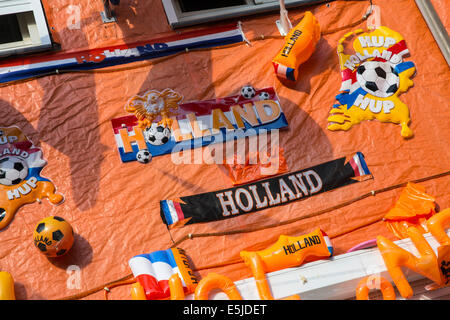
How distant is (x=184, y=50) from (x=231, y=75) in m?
0.60

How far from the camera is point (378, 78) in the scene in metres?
5.14

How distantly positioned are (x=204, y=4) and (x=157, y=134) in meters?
1.92

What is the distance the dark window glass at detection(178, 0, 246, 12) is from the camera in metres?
5.45

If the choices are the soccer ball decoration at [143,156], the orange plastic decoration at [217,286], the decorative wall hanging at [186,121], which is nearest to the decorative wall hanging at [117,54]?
the decorative wall hanging at [186,121]

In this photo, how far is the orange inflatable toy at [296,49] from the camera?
486 cm

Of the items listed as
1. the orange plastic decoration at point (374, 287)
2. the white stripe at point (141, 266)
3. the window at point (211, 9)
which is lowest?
the orange plastic decoration at point (374, 287)

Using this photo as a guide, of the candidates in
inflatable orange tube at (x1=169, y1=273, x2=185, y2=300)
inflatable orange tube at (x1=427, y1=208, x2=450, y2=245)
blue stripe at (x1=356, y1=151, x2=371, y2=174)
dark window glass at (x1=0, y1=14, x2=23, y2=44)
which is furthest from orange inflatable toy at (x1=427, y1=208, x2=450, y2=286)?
dark window glass at (x1=0, y1=14, x2=23, y2=44)

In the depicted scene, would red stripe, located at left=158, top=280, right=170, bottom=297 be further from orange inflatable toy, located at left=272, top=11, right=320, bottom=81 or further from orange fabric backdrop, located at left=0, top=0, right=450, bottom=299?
orange inflatable toy, located at left=272, top=11, right=320, bottom=81

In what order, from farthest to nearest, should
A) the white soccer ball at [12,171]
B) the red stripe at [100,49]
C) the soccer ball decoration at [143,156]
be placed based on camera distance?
1. the red stripe at [100,49]
2. the soccer ball decoration at [143,156]
3. the white soccer ball at [12,171]

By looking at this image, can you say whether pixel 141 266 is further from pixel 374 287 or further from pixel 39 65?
pixel 39 65

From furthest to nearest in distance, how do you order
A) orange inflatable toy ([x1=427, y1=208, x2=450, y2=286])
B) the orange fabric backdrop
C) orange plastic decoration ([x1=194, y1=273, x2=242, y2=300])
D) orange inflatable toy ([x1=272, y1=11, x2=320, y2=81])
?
1. orange inflatable toy ([x1=272, y1=11, x2=320, y2=81])
2. the orange fabric backdrop
3. orange inflatable toy ([x1=427, y1=208, x2=450, y2=286])
4. orange plastic decoration ([x1=194, y1=273, x2=242, y2=300])

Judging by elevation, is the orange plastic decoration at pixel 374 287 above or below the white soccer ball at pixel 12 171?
below

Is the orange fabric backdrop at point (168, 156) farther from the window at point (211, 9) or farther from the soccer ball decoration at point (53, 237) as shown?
the soccer ball decoration at point (53, 237)

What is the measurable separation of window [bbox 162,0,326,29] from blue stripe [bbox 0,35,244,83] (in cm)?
28
